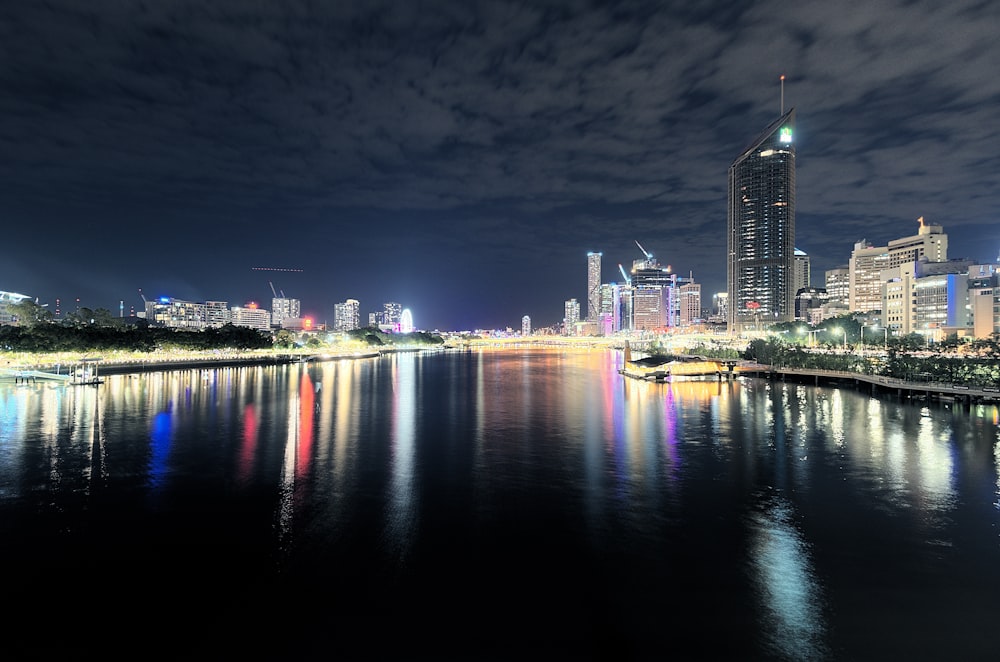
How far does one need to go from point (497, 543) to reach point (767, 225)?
195686 millimetres

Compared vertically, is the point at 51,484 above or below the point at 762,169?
below

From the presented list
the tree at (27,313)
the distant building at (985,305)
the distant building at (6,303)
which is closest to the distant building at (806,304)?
the distant building at (985,305)

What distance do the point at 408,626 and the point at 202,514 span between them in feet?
31.5

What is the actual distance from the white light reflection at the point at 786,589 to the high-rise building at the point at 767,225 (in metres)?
183

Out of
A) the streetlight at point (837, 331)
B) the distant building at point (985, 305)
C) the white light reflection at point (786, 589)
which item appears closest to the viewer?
the white light reflection at point (786, 589)

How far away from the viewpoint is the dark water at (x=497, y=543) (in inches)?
405

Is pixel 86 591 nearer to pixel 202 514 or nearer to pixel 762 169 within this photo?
pixel 202 514

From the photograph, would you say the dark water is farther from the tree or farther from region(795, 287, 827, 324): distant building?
region(795, 287, 827, 324): distant building

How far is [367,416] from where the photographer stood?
37.0 meters

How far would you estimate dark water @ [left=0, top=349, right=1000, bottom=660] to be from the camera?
10289 millimetres

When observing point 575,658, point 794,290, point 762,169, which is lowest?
point 575,658

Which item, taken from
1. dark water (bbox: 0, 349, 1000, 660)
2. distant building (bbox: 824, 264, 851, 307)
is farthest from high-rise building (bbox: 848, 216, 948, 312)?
dark water (bbox: 0, 349, 1000, 660)

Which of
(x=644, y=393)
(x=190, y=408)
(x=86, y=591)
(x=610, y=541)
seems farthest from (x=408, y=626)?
(x=644, y=393)

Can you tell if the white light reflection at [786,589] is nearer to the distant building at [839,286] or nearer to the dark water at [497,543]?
the dark water at [497,543]
